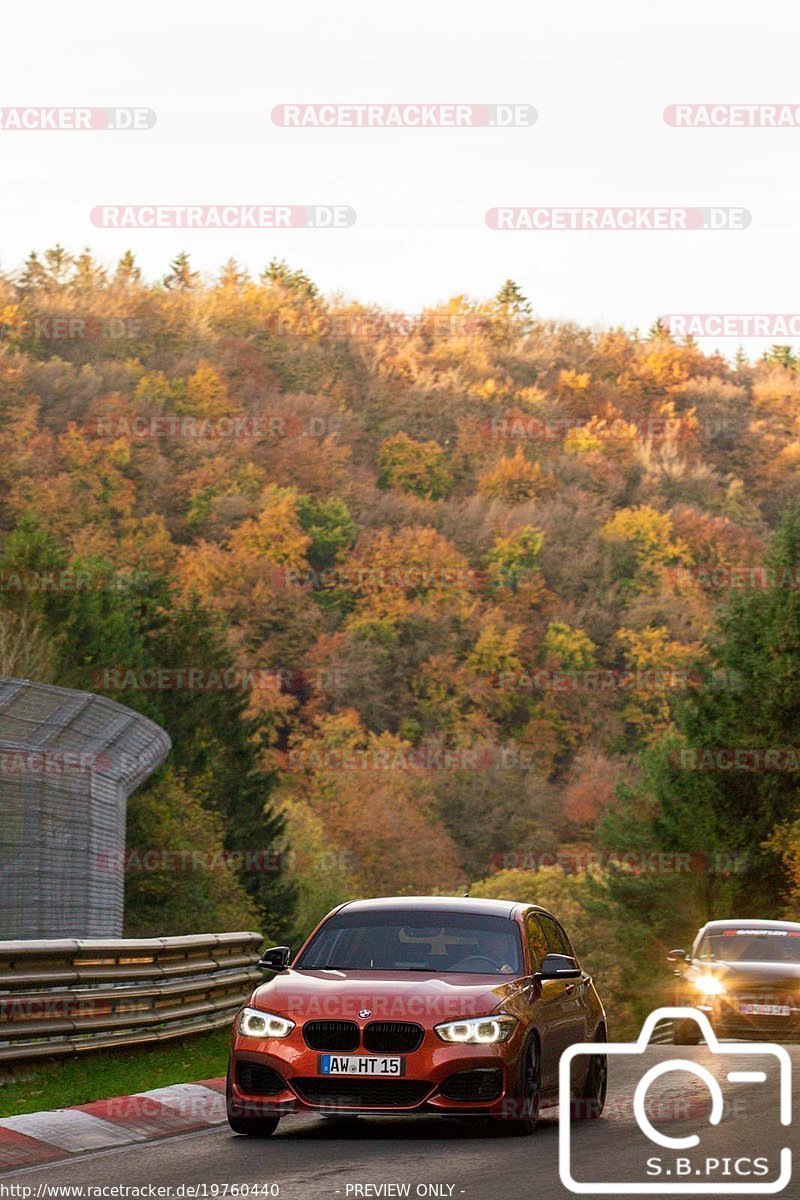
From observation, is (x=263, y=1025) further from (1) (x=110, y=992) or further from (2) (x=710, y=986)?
(2) (x=710, y=986)

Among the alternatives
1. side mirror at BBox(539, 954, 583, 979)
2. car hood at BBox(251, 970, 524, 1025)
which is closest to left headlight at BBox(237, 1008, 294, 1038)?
car hood at BBox(251, 970, 524, 1025)

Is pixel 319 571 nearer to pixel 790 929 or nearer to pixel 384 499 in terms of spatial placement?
pixel 384 499

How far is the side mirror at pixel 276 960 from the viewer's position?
1221 centimetres

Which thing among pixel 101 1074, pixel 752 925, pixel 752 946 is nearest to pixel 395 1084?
pixel 101 1074

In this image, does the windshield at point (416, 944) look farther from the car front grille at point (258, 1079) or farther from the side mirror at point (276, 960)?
the car front grille at point (258, 1079)

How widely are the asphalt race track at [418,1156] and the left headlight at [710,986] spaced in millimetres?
8111

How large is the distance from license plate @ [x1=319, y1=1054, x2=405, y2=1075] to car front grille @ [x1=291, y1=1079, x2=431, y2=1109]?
0.16 feet

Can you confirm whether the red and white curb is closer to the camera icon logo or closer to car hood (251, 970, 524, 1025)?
car hood (251, 970, 524, 1025)

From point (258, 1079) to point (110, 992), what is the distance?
155 inches

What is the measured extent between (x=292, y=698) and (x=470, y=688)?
12997mm

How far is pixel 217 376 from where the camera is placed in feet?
567

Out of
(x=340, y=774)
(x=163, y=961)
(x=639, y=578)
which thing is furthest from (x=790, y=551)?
(x=639, y=578)

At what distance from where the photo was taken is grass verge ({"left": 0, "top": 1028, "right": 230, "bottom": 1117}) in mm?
12438

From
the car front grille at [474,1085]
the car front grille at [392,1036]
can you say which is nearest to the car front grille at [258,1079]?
the car front grille at [392,1036]
